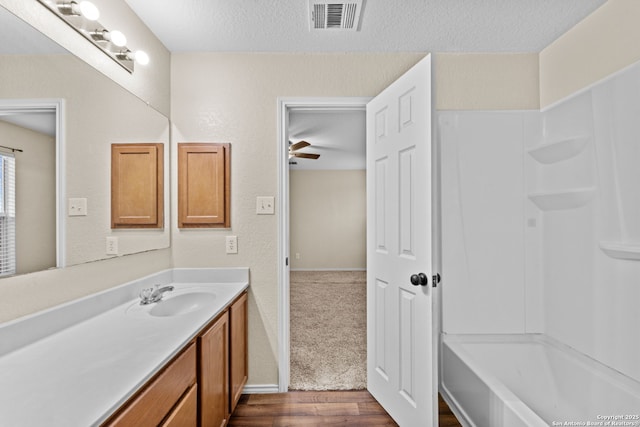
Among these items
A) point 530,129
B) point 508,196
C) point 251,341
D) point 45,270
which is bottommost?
point 251,341

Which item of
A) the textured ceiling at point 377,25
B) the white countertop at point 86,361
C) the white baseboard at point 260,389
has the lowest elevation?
the white baseboard at point 260,389

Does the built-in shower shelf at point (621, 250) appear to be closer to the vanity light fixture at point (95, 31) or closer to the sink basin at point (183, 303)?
the sink basin at point (183, 303)

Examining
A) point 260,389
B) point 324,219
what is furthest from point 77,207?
point 324,219

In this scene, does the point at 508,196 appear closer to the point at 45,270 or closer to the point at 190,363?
the point at 190,363

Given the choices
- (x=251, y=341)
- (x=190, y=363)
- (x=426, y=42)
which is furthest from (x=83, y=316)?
(x=426, y=42)

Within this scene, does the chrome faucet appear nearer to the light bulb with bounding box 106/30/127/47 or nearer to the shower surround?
the light bulb with bounding box 106/30/127/47

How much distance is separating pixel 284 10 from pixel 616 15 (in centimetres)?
179

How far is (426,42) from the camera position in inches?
80.7

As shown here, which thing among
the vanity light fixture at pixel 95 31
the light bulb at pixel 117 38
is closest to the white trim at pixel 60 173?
the vanity light fixture at pixel 95 31

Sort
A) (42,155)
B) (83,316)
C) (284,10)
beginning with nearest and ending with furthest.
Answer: (42,155)
(83,316)
(284,10)

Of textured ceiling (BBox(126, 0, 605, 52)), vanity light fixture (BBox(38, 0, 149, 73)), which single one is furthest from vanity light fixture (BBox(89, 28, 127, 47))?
textured ceiling (BBox(126, 0, 605, 52))

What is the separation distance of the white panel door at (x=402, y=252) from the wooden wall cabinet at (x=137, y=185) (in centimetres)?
142

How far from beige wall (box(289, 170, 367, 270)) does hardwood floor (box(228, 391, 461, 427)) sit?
4.94 m

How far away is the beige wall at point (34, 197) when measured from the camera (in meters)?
1.08
